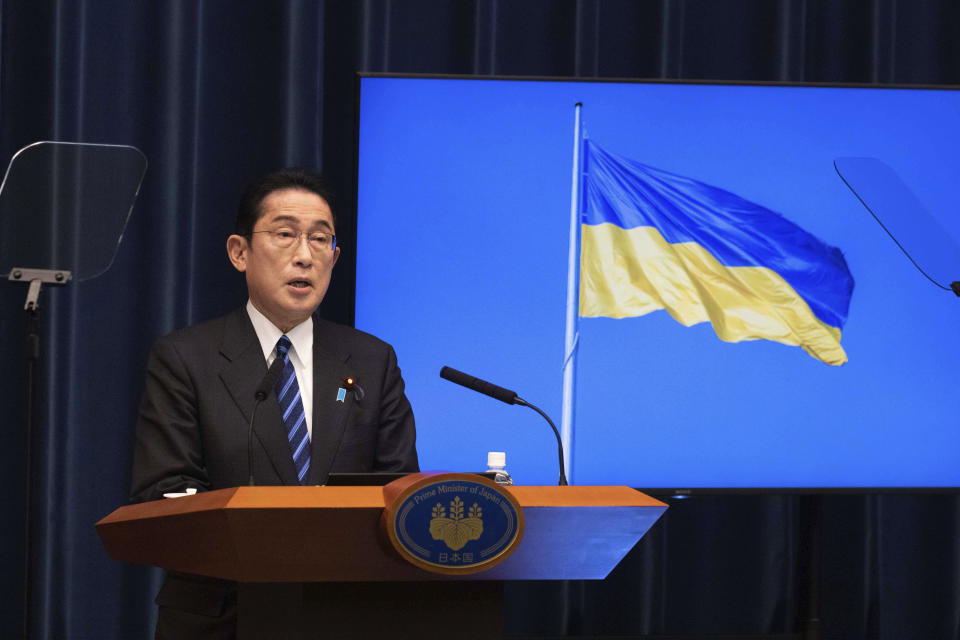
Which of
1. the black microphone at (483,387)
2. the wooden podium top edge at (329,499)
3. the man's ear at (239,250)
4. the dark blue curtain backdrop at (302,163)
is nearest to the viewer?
the wooden podium top edge at (329,499)

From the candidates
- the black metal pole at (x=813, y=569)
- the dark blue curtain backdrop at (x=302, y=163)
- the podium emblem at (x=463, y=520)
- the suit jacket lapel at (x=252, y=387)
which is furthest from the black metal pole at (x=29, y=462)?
the black metal pole at (x=813, y=569)

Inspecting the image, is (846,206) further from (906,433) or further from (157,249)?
(157,249)

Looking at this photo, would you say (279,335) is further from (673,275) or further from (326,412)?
(673,275)

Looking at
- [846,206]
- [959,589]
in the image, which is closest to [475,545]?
[846,206]

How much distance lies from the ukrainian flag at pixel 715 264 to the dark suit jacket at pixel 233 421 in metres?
0.97

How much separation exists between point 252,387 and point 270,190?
479mm

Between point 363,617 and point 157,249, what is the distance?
2275mm

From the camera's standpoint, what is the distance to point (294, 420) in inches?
87.3

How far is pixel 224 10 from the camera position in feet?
11.1

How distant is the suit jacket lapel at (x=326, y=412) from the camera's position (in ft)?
7.26

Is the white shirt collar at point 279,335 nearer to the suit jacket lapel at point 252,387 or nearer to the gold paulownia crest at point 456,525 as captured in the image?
the suit jacket lapel at point 252,387

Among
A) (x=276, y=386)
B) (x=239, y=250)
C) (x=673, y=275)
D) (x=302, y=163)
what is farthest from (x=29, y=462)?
(x=673, y=275)

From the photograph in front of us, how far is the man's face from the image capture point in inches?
90.6

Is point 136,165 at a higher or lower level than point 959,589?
higher
